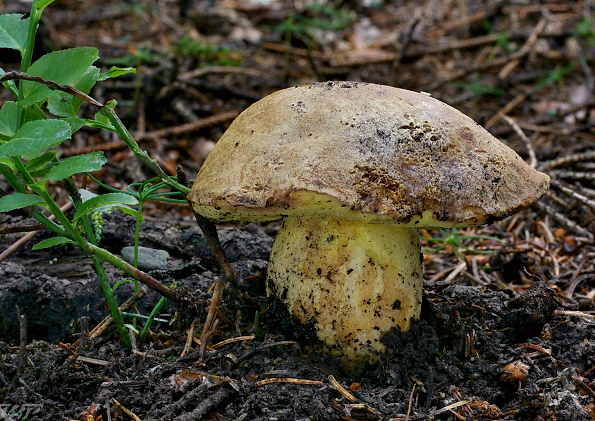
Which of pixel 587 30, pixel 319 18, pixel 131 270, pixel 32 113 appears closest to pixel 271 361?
pixel 131 270

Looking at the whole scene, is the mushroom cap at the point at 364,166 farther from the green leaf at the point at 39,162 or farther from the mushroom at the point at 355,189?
the green leaf at the point at 39,162

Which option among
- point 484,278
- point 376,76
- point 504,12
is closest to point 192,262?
point 484,278

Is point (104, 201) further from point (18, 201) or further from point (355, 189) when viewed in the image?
point (355, 189)

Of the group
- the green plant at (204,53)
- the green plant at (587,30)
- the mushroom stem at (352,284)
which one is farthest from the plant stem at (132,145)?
the green plant at (587,30)

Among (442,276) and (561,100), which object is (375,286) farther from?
(561,100)

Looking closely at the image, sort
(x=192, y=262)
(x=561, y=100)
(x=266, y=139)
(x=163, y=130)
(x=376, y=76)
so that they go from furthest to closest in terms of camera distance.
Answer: (x=376, y=76), (x=561, y=100), (x=163, y=130), (x=192, y=262), (x=266, y=139)

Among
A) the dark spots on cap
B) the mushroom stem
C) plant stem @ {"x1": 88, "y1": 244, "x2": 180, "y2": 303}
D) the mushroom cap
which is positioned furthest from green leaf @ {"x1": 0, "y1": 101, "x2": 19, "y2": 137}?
the dark spots on cap
